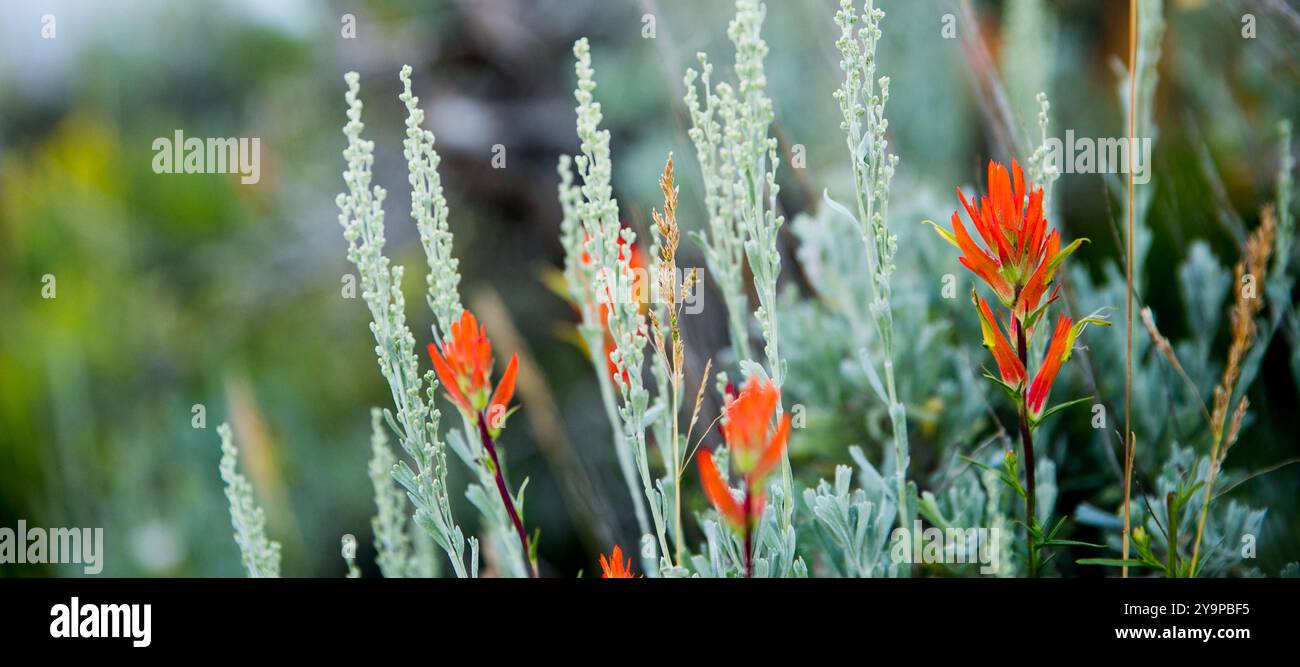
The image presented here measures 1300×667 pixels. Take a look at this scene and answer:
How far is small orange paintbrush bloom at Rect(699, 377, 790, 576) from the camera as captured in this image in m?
0.55

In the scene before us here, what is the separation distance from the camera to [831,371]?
2.82ft

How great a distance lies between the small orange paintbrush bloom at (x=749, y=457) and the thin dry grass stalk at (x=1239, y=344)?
0.31 meters

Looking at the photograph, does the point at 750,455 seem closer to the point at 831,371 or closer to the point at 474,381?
the point at 474,381

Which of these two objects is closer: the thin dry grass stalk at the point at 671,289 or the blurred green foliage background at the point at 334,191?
the thin dry grass stalk at the point at 671,289

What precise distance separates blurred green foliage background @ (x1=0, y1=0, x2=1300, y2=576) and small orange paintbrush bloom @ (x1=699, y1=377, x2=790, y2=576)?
35 cm

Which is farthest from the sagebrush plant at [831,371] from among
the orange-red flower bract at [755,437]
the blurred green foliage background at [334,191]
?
the blurred green foliage background at [334,191]

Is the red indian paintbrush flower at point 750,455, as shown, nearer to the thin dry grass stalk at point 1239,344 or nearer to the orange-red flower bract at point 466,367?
the orange-red flower bract at point 466,367

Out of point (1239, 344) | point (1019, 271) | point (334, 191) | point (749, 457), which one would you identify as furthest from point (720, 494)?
point (334, 191)

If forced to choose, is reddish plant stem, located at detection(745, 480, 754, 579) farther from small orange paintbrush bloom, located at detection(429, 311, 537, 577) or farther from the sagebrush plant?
small orange paintbrush bloom, located at detection(429, 311, 537, 577)

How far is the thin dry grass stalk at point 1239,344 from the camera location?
662mm

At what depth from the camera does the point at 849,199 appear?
42.1 inches
